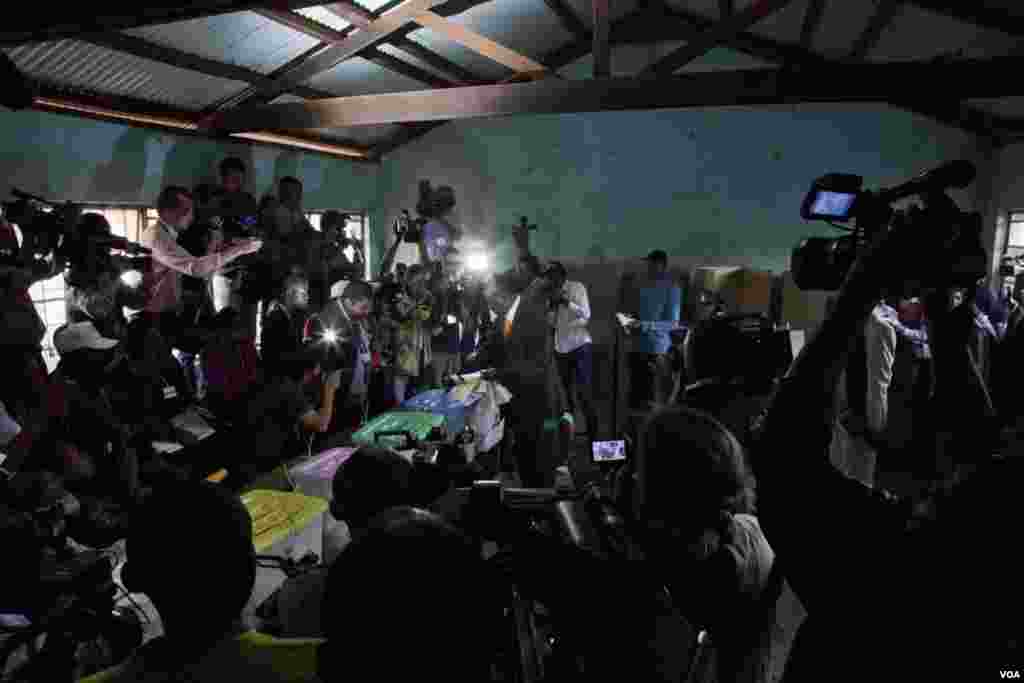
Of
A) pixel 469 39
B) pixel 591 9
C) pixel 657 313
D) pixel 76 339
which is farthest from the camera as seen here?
pixel 657 313

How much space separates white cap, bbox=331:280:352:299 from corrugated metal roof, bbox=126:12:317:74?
214 centimetres

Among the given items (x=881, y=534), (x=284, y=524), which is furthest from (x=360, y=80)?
(x=881, y=534)

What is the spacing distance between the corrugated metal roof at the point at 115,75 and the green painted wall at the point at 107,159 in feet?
0.94

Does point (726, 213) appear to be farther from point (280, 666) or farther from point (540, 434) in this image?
point (280, 666)

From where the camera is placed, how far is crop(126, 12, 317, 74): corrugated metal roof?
15.6 feet

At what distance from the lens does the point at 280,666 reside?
126 centimetres

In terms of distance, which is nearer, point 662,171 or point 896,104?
point 896,104

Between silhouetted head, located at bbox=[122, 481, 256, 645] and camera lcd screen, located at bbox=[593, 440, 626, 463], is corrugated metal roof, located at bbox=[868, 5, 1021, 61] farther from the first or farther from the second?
silhouetted head, located at bbox=[122, 481, 256, 645]

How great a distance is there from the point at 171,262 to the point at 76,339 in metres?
0.97

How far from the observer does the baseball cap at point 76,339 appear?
3801 millimetres

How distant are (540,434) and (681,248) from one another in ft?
15.1

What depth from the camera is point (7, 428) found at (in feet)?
11.6

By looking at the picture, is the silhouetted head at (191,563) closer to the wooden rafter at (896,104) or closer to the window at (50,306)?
the window at (50,306)

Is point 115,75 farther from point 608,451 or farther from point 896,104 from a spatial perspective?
point 896,104
